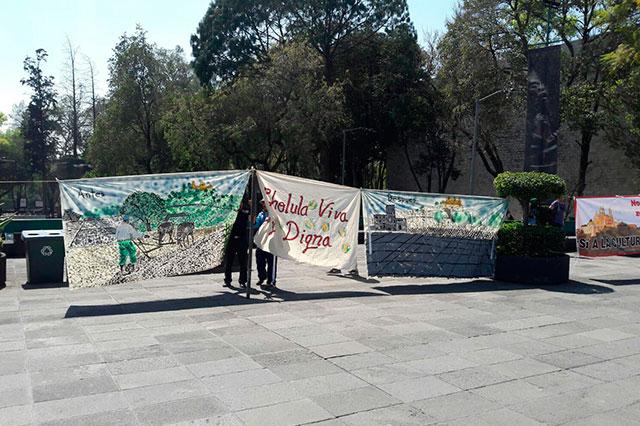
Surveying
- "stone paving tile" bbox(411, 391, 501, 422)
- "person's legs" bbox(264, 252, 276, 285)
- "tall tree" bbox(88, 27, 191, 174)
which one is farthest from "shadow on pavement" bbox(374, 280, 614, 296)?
"tall tree" bbox(88, 27, 191, 174)

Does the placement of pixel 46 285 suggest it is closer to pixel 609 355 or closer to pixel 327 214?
pixel 327 214

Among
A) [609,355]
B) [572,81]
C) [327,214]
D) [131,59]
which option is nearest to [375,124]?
[572,81]

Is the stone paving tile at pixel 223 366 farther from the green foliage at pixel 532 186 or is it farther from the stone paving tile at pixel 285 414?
the green foliage at pixel 532 186

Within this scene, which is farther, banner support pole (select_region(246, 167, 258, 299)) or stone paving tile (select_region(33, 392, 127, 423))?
banner support pole (select_region(246, 167, 258, 299))

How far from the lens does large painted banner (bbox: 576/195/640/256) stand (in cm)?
1303

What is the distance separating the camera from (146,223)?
8828 mm

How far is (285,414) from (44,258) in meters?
7.84

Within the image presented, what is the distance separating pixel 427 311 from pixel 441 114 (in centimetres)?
3357

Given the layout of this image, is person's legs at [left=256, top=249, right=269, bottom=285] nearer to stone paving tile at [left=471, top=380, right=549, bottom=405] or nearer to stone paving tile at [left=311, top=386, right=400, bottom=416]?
stone paving tile at [left=311, top=386, right=400, bottom=416]

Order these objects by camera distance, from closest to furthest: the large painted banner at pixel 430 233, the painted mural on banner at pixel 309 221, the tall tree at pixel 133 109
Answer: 1. the painted mural on banner at pixel 309 221
2. the large painted banner at pixel 430 233
3. the tall tree at pixel 133 109

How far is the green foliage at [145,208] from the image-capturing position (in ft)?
28.7

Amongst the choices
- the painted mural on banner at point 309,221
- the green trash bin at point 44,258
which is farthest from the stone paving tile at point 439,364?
the green trash bin at point 44,258

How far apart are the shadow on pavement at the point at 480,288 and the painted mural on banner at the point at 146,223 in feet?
10.9

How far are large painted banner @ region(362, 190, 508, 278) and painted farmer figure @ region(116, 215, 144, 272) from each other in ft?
13.5
